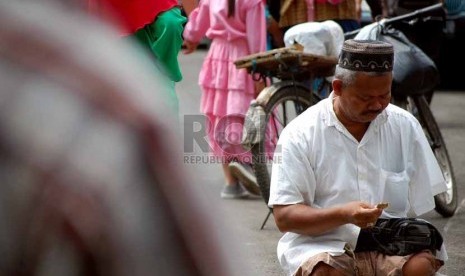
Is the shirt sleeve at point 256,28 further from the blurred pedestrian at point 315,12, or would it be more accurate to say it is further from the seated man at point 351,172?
the seated man at point 351,172

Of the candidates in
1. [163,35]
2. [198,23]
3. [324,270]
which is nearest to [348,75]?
[324,270]

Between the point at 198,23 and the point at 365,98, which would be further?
the point at 198,23

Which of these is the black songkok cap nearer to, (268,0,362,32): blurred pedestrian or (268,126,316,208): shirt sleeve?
(268,126,316,208): shirt sleeve

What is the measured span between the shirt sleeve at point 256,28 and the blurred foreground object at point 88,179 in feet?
21.7

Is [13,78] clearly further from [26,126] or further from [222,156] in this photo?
[222,156]

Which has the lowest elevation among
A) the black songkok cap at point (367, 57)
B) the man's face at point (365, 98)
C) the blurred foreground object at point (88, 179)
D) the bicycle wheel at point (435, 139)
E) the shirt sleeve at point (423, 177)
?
the bicycle wheel at point (435, 139)

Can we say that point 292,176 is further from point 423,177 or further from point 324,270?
point 423,177

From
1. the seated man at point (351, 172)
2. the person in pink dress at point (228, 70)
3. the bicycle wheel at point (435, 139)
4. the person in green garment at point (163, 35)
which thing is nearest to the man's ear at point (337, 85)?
the seated man at point (351, 172)

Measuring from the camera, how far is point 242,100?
8031 mm

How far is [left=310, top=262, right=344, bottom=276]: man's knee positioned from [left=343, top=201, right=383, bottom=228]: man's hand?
0.22m

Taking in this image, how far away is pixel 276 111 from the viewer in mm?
7164

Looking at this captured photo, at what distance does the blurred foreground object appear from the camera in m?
1.23

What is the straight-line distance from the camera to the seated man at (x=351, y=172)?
4.35m

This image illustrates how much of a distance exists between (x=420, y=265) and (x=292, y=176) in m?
0.60
